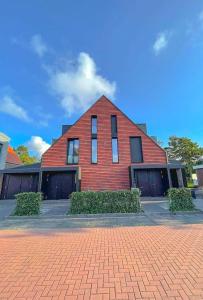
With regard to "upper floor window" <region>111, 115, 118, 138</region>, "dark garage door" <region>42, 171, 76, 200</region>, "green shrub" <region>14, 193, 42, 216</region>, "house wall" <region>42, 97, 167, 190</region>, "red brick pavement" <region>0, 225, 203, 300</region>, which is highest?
"upper floor window" <region>111, 115, 118, 138</region>

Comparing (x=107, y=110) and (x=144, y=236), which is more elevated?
(x=107, y=110)

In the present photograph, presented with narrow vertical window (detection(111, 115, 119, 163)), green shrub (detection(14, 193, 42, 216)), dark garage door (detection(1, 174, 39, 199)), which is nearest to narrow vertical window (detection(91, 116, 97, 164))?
narrow vertical window (detection(111, 115, 119, 163))

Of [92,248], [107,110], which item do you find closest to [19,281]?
[92,248]

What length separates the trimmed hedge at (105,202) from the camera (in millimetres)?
9414

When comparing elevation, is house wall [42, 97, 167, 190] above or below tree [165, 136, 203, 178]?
below

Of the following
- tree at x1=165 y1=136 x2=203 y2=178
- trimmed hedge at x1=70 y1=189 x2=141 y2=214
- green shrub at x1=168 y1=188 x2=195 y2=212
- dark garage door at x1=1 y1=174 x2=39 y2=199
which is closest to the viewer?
trimmed hedge at x1=70 y1=189 x2=141 y2=214

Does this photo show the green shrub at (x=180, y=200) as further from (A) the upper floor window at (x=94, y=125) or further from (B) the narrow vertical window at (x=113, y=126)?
(A) the upper floor window at (x=94, y=125)

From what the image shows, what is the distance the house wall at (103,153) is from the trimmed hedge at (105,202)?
7174 millimetres

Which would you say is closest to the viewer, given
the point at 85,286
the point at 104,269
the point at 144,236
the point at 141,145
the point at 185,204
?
the point at 85,286

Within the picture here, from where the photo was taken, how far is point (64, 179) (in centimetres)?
1742

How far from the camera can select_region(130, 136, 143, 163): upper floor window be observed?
17334 mm

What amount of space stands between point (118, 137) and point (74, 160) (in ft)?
16.4

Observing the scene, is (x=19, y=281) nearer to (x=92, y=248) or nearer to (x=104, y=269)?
(x=104, y=269)

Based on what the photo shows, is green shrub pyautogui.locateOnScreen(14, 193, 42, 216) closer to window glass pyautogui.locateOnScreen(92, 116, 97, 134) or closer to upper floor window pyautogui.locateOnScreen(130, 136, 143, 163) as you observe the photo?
window glass pyautogui.locateOnScreen(92, 116, 97, 134)
